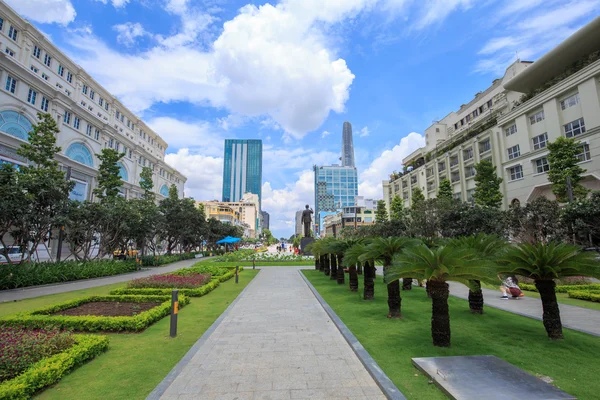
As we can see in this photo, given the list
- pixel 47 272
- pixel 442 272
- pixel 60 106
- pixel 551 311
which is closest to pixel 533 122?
pixel 551 311

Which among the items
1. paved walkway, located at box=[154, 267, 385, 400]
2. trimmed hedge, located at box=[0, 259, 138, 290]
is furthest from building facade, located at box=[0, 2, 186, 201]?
paved walkway, located at box=[154, 267, 385, 400]

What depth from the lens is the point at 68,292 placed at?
13078 mm

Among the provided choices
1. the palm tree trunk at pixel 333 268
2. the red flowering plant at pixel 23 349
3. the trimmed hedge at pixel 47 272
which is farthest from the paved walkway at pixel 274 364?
the trimmed hedge at pixel 47 272

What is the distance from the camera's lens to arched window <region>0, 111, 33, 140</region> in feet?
92.9

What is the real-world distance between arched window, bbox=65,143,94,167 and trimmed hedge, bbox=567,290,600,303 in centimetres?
4824

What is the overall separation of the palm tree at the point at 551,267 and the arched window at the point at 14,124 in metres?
40.1

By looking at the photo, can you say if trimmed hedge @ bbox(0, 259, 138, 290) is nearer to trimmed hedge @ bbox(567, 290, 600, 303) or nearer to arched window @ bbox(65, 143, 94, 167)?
A: trimmed hedge @ bbox(567, 290, 600, 303)

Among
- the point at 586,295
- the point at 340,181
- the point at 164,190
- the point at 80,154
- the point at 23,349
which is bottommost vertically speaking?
the point at 586,295

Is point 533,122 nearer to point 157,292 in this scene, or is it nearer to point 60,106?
point 157,292

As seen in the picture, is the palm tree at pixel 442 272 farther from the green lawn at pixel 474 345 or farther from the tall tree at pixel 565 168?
the tall tree at pixel 565 168

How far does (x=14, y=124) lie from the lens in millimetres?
29562

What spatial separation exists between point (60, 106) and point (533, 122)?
181 feet

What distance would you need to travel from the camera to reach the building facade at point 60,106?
29.2 metres

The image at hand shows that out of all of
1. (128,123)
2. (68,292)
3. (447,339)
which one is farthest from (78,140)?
(447,339)
